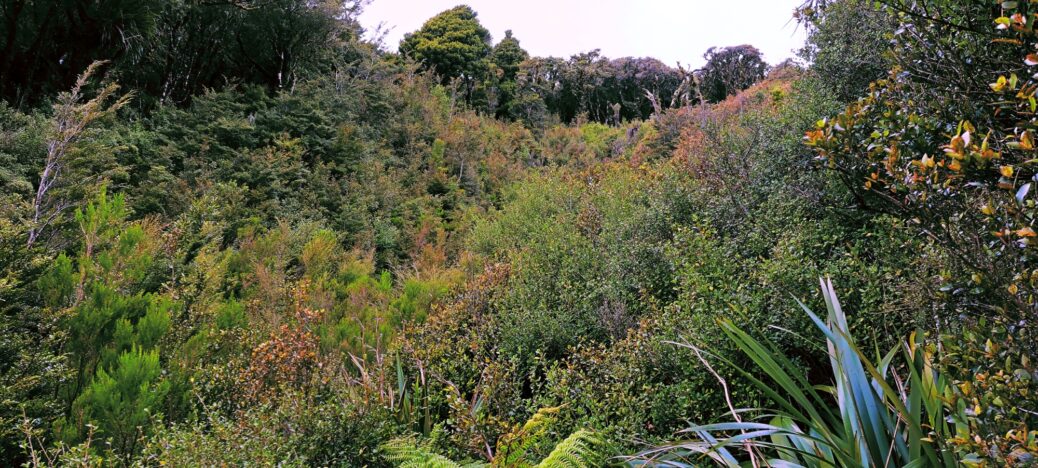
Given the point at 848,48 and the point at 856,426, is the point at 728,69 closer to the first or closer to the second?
the point at 848,48

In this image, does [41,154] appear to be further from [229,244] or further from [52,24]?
[52,24]

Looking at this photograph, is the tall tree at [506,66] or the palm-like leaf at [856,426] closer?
the palm-like leaf at [856,426]

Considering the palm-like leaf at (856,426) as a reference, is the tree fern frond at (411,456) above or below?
below

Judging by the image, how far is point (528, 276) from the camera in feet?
17.0

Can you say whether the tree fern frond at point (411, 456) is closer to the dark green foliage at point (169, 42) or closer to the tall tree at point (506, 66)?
the dark green foliage at point (169, 42)

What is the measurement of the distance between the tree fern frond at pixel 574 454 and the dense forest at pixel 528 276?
22 mm

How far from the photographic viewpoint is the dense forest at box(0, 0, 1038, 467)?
180 cm

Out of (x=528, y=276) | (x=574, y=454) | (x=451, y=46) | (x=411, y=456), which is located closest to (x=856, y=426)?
(x=574, y=454)

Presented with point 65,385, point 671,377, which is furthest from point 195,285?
point 671,377

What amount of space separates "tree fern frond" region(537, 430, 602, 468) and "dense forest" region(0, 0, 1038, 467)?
2cm

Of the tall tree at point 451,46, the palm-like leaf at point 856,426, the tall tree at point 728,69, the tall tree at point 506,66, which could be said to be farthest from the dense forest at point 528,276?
the tall tree at point 506,66

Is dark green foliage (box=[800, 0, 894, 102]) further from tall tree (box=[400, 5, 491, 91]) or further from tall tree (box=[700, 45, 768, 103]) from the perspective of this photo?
tall tree (box=[400, 5, 491, 91])

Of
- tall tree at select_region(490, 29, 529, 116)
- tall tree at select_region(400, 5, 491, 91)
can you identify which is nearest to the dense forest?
tall tree at select_region(400, 5, 491, 91)

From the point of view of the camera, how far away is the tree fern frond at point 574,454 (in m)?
2.31
